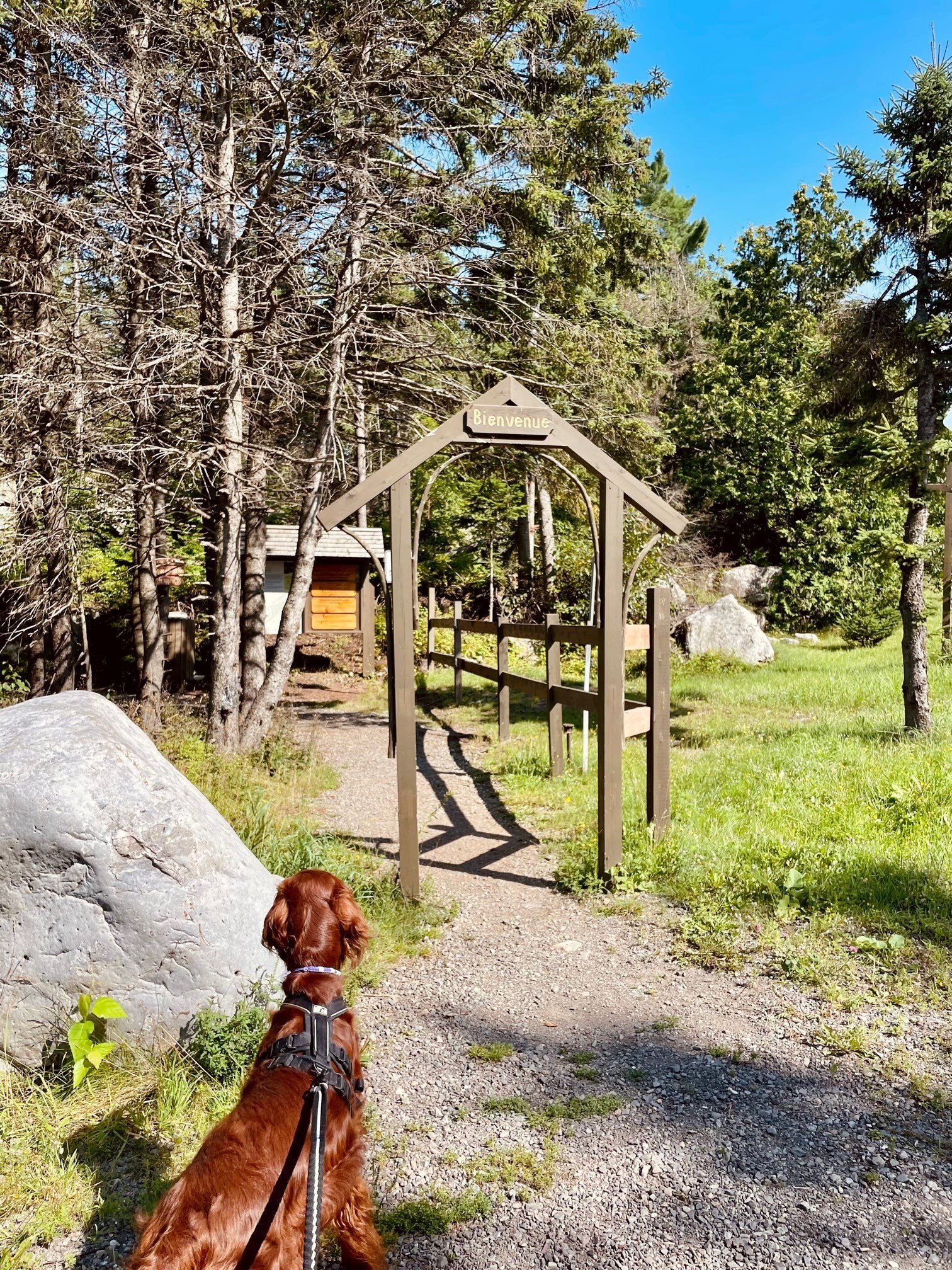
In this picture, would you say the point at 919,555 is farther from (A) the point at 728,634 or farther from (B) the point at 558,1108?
(A) the point at 728,634

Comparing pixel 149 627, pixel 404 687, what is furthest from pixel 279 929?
pixel 149 627

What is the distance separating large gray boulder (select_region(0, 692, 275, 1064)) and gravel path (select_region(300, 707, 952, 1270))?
37.0 inches

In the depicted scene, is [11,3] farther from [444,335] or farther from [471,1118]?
[471,1118]

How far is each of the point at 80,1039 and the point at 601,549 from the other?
433cm

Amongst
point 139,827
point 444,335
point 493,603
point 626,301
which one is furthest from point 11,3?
point 626,301

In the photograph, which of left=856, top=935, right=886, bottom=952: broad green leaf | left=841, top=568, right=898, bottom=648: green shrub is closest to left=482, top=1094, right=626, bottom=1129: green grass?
left=856, top=935, right=886, bottom=952: broad green leaf

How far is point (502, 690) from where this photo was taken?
10773 millimetres

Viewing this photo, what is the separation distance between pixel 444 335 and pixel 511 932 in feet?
23.9

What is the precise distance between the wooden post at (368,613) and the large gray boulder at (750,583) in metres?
9.66

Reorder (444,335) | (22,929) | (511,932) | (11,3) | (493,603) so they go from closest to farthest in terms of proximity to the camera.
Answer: (22,929)
(511,932)
(11,3)
(444,335)
(493,603)

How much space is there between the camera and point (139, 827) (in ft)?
11.6

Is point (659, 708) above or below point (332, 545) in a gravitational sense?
below

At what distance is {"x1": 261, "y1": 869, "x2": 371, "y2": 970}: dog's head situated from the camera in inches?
107

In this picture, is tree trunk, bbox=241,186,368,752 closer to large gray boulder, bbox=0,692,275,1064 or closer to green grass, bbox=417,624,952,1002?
green grass, bbox=417,624,952,1002
